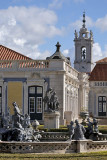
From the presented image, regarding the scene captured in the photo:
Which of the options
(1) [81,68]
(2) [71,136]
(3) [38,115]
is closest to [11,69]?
(3) [38,115]

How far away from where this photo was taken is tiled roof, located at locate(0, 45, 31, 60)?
4502 centimetres

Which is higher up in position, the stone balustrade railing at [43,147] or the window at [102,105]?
the window at [102,105]

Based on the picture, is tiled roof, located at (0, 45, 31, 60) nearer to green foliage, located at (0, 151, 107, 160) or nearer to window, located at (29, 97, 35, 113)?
window, located at (29, 97, 35, 113)

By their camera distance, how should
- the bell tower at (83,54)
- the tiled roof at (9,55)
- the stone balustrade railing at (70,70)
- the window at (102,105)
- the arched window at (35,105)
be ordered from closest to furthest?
the arched window at (35,105)
the stone balustrade railing at (70,70)
the tiled roof at (9,55)
the window at (102,105)
the bell tower at (83,54)

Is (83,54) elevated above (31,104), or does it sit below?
above

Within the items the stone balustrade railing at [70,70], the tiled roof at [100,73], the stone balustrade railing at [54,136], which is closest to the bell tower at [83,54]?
the tiled roof at [100,73]

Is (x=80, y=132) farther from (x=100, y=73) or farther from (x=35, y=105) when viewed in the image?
(x=100, y=73)

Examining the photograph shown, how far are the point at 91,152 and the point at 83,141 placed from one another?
0.55 m

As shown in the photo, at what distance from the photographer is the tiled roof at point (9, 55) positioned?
45.0 meters

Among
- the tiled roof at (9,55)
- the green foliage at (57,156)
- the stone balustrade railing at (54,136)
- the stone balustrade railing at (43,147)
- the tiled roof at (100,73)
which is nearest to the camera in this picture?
the green foliage at (57,156)

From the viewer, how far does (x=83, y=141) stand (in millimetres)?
20344

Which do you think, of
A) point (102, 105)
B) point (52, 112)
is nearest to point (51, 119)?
point (52, 112)

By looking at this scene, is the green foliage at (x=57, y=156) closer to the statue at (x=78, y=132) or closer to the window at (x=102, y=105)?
the statue at (x=78, y=132)

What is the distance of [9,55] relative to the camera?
149ft
